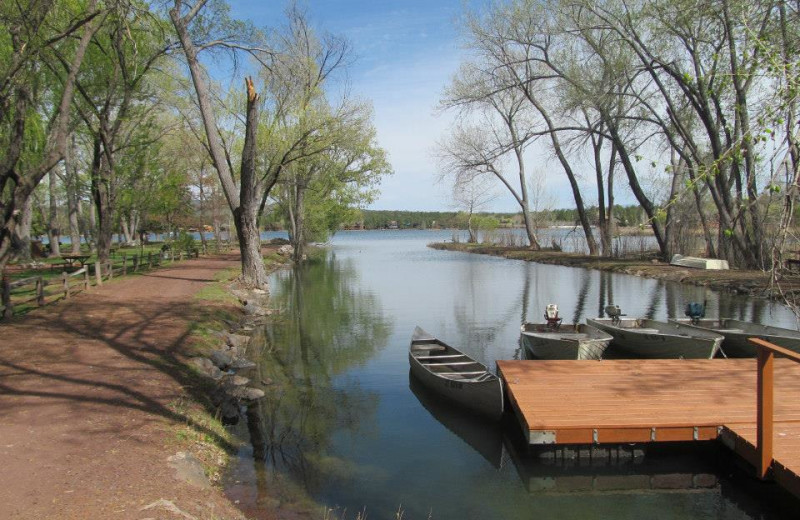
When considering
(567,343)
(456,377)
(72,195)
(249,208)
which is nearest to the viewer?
(456,377)

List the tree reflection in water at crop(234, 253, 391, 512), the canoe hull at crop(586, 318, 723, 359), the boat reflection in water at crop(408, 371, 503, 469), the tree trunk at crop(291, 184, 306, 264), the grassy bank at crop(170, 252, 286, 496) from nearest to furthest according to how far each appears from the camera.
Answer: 1. the grassy bank at crop(170, 252, 286, 496)
2. the tree reflection in water at crop(234, 253, 391, 512)
3. the boat reflection in water at crop(408, 371, 503, 469)
4. the canoe hull at crop(586, 318, 723, 359)
5. the tree trunk at crop(291, 184, 306, 264)

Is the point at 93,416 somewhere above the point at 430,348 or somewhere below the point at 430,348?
above

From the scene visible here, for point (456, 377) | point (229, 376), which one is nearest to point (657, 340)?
point (456, 377)

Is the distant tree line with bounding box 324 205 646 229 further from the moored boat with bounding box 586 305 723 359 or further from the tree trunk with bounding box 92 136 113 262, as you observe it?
the moored boat with bounding box 586 305 723 359

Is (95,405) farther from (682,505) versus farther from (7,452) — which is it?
(682,505)

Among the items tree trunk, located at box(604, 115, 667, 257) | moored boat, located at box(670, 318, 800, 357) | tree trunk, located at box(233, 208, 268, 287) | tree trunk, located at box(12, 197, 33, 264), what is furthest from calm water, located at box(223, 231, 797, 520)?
tree trunk, located at box(12, 197, 33, 264)

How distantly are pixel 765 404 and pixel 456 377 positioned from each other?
5.20m

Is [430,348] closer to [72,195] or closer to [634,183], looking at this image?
[634,183]

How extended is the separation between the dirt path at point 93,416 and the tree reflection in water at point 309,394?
108 cm

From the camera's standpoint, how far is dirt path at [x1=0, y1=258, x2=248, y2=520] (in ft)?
17.0

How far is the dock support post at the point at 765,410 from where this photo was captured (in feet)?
18.5

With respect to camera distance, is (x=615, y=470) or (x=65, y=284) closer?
(x=615, y=470)

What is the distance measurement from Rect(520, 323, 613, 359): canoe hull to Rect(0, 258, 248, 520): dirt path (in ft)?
22.1

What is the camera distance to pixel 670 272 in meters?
27.5
